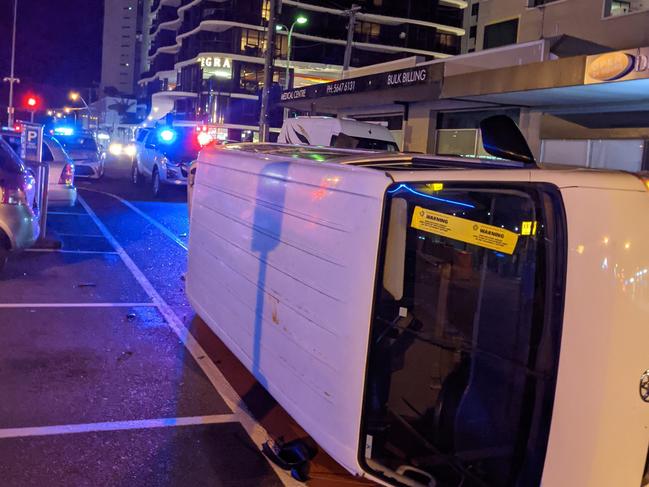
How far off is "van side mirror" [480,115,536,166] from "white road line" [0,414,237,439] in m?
2.58

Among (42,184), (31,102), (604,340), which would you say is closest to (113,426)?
(604,340)

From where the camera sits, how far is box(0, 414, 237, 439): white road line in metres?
4.25

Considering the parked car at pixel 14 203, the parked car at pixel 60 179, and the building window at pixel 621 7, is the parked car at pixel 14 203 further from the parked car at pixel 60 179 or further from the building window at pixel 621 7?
the building window at pixel 621 7

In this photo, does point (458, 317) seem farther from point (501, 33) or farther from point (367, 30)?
point (367, 30)

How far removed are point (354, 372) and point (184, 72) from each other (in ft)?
226

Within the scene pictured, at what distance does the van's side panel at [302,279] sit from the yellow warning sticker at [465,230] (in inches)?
8.6

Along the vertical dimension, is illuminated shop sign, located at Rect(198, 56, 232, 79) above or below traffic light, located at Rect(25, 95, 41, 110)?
above

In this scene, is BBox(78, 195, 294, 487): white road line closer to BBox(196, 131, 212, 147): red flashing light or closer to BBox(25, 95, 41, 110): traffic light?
BBox(196, 131, 212, 147): red flashing light

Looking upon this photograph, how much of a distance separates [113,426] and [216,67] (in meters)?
62.5

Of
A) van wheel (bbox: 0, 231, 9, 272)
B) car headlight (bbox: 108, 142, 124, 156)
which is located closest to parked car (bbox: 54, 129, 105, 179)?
van wheel (bbox: 0, 231, 9, 272)

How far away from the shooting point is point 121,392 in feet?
16.6

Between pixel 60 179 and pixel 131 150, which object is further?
pixel 131 150

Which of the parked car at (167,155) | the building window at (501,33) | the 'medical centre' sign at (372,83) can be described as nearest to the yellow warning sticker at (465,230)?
the 'medical centre' sign at (372,83)

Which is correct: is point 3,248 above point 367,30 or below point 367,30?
below
